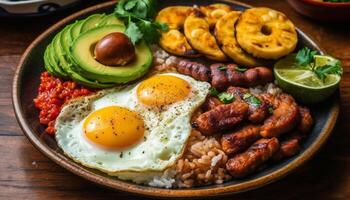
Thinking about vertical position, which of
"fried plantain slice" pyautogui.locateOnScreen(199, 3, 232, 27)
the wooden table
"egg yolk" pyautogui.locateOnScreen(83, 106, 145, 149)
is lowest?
the wooden table

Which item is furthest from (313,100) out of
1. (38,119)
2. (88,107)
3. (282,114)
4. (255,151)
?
(38,119)

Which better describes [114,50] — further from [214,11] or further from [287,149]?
[287,149]

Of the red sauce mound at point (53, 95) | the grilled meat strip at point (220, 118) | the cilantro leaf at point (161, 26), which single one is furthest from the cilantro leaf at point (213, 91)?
the red sauce mound at point (53, 95)

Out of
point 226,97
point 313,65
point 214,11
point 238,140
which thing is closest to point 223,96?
point 226,97

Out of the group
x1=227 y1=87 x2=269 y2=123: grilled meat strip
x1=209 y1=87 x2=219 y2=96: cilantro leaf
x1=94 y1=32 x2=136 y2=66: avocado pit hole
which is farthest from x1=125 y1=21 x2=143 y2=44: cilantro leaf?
x1=227 y1=87 x2=269 y2=123: grilled meat strip

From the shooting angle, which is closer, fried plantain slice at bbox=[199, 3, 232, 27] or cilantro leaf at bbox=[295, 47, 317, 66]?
cilantro leaf at bbox=[295, 47, 317, 66]

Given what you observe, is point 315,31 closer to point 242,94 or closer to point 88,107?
point 242,94

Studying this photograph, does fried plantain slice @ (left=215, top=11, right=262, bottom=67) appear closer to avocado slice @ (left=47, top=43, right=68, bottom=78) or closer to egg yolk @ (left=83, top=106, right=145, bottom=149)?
egg yolk @ (left=83, top=106, right=145, bottom=149)
